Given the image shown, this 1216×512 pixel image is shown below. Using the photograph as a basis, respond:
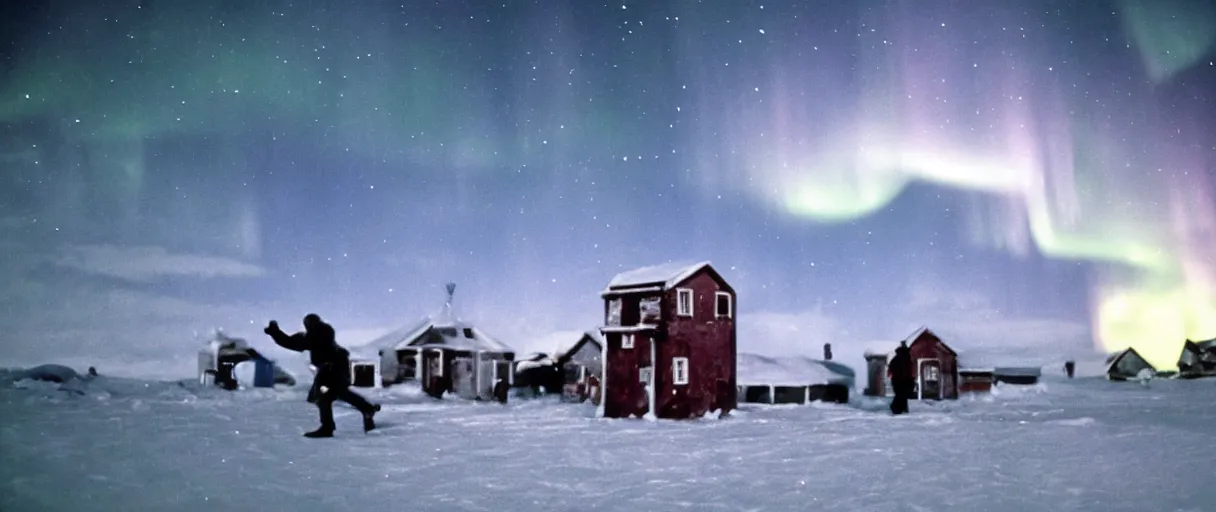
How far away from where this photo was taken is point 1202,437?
14.4 m

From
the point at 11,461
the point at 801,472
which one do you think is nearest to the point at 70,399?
the point at 11,461

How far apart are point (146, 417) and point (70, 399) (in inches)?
46.4

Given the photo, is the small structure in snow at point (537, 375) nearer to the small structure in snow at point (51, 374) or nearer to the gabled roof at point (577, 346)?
the gabled roof at point (577, 346)

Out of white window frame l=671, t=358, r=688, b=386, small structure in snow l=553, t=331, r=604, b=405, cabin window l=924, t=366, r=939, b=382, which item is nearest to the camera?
white window frame l=671, t=358, r=688, b=386

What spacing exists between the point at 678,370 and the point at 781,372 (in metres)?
14.8

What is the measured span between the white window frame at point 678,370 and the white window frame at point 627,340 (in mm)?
1273

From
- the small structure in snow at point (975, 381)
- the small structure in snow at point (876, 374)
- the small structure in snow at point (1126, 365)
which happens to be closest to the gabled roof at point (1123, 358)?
the small structure in snow at point (1126, 365)

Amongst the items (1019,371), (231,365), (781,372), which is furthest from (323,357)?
(1019,371)

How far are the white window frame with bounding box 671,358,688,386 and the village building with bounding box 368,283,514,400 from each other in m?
12.6

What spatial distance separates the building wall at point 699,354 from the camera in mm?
20375

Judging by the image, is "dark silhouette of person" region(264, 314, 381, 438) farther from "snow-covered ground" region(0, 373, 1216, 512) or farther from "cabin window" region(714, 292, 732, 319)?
"cabin window" region(714, 292, 732, 319)

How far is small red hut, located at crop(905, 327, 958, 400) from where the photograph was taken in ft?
114

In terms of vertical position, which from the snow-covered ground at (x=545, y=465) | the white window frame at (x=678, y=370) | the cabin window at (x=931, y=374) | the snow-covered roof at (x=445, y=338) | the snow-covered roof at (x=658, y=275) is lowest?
the cabin window at (x=931, y=374)

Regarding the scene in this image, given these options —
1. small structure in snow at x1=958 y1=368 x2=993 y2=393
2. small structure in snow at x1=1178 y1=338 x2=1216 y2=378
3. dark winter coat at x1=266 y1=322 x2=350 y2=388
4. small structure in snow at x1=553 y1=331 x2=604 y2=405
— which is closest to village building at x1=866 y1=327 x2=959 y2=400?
small structure in snow at x1=958 y1=368 x2=993 y2=393
